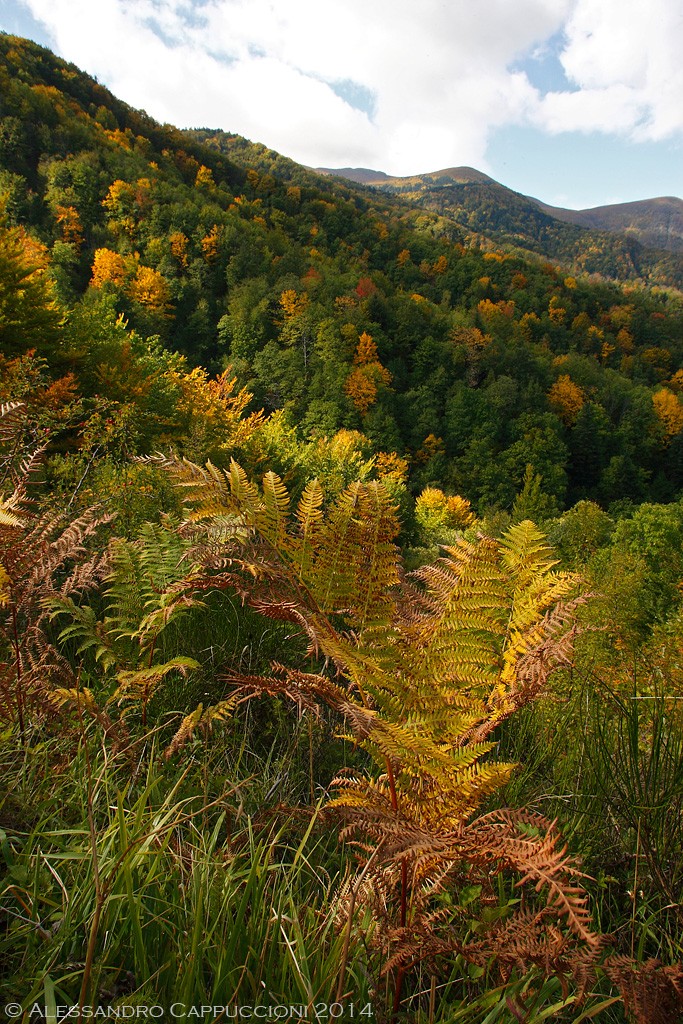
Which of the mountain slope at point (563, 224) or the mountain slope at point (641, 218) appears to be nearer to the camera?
the mountain slope at point (563, 224)

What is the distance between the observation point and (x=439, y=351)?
191 feet

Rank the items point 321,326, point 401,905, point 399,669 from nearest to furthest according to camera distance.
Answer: point 401,905 < point 399,669 < point 321,326

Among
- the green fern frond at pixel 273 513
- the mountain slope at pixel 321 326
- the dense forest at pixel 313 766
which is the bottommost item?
the dense forest at pixel 313 766

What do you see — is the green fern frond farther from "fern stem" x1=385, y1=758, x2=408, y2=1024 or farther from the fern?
"fern stem" x1=385, y1=758, x2=408, y2=1024

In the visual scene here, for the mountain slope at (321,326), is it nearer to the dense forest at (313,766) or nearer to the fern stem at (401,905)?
the dense forest at (313,766)

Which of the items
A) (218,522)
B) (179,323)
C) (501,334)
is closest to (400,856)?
(218,522)

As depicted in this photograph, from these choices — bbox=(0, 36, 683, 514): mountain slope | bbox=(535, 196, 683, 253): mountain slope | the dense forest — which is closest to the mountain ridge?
bbox=(535, 196, 683, 253): mountain slope

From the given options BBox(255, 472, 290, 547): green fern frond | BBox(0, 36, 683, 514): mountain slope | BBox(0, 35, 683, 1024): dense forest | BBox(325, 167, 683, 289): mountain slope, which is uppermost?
BBox(325, 167, 683, 289): mountain slope

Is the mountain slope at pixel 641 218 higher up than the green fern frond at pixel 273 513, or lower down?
higher up

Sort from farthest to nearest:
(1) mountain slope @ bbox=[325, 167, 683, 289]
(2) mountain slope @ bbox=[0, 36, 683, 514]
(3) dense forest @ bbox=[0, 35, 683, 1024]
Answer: (1) mountain slope @ bbox=[325, 167, 683, 289], (2) mountain slope @ bbox=[0, 36, 683, 514], (3) dense forest @ bbox=[0, 35, 683, 1024]

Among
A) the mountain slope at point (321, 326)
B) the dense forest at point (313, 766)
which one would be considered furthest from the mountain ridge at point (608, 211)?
the dense forest at point (313, 766)

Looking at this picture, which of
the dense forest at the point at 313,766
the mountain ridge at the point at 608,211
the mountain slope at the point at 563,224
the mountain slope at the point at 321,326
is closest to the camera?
the dense forest at the point at 313,766

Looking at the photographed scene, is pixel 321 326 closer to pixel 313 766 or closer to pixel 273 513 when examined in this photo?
pixel 313 766

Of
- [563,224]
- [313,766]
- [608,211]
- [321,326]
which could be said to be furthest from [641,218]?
[313,766]
